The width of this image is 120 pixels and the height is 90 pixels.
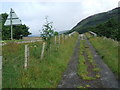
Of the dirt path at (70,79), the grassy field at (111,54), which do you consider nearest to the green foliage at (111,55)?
the grassy field at (111,54)

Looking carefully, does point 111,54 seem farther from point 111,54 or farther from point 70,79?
point 70,79

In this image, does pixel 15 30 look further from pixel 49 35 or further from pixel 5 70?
pixel 5 70

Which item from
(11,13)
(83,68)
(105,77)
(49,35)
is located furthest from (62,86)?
(11,13)

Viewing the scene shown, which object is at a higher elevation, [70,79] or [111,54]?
[111,54]

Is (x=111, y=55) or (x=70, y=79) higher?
(x=111, y=55)

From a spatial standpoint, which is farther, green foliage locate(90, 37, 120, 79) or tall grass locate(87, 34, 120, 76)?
tall grass locate(87, 34, 120, 76)

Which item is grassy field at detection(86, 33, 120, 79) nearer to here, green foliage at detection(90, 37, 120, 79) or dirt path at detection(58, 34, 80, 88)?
green foliage at detection(90, 37, 120, 79)

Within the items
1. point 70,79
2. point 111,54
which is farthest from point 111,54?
point 70,79

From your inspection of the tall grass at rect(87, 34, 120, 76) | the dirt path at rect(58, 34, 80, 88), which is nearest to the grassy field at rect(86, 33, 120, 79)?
the tall grass at rect(87, 34, 120, 76)

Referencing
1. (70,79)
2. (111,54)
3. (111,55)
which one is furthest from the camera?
(111,54)

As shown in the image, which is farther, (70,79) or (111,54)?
(111,54)

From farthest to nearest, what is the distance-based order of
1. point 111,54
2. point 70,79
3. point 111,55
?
1. point 111,54
2. point 111,55
3. point 70,79

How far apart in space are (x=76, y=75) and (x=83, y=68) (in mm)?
1385

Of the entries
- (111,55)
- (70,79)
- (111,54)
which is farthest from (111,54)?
(70,79)
